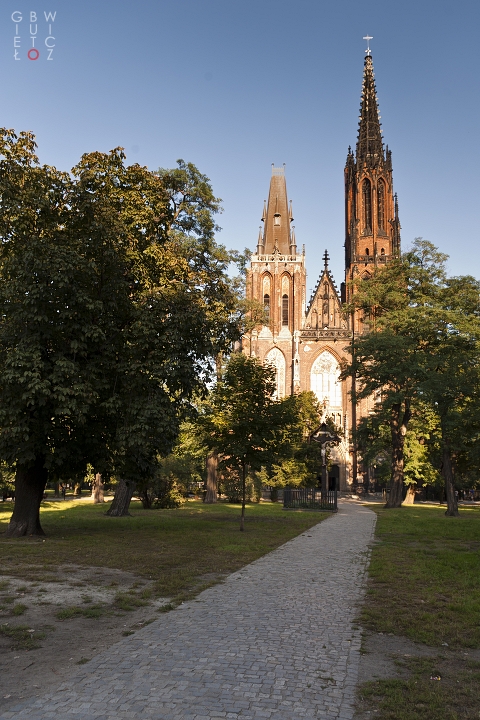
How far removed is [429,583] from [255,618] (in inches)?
154

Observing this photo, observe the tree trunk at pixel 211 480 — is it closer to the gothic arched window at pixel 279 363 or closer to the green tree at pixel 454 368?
the green tree at pixel 454 368

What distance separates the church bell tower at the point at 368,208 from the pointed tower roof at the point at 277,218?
7149 millimetres

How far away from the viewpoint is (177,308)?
49.8 feet

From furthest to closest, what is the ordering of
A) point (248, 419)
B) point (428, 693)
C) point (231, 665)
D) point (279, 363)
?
point (279, 363)
point (248, 419)
point (231, 665)
point (428, 693)

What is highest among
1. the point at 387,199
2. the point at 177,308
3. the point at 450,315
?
the point at 387,199

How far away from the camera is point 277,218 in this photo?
67500 millimetres

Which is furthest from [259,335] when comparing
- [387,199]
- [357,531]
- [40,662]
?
[40,662]

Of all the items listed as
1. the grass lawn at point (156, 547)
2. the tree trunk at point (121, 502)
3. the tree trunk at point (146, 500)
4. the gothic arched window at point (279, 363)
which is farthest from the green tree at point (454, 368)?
the gothic arched window at point (279, 363)

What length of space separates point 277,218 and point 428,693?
215 feet

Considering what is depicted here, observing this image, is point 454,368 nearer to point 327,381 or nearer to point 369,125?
point 327,381

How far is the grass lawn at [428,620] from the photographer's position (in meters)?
4.75

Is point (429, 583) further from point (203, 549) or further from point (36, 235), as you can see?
point (36, 235)

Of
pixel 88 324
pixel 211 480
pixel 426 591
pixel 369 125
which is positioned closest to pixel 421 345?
pixel 211 480

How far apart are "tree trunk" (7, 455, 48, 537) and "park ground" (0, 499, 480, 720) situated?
943 millimetres
